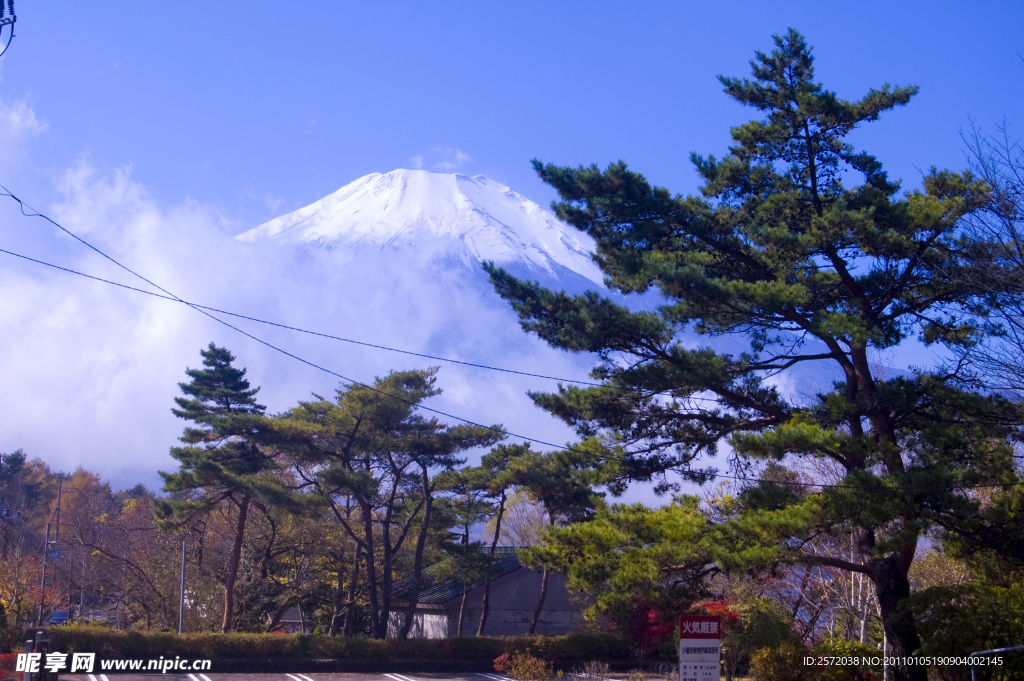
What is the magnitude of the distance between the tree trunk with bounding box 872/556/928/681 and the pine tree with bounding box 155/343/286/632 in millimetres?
19785

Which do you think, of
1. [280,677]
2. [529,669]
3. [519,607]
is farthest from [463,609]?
[529,669]

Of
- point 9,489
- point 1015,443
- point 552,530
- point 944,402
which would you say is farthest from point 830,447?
point 9,489

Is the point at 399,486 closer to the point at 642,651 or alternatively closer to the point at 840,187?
the point at 642,651

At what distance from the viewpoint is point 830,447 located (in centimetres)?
1224

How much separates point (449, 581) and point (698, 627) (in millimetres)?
27390

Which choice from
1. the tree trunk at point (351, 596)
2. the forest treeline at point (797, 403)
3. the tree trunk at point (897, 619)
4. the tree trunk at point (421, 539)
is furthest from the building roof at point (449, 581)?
the tree trunk at point (897, 619)

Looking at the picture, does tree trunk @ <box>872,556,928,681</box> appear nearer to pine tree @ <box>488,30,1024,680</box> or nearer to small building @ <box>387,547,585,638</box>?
pine tree @ <box>488,30,1024,680</box>

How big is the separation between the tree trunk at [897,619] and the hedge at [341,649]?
673 inches

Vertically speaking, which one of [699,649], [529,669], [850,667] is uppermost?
[699,649]

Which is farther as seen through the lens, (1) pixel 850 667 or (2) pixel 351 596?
(2) pixel 351 596

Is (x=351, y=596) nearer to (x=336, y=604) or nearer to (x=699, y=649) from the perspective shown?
(x=336, y=604)

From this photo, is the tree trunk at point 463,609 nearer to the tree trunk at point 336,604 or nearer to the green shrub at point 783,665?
the tree trunk at point 336,604

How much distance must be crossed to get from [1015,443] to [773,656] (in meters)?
5.43

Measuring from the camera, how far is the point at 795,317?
13453mm
